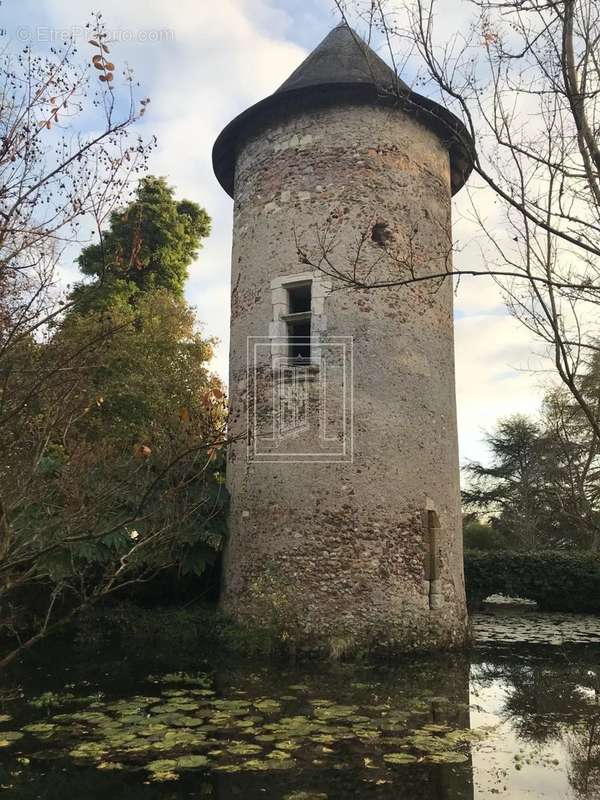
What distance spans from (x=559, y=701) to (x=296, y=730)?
125 inches

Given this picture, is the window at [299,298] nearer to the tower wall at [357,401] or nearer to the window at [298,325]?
the window at [298,325]

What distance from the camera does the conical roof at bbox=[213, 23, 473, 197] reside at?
393 inches

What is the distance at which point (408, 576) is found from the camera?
9133 mm

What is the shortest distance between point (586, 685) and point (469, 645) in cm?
226

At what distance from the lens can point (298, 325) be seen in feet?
33.9

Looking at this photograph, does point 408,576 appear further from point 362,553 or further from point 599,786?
point 599,786

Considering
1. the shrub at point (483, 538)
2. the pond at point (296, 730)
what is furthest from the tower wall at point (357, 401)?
the shrub at point (483, 538)

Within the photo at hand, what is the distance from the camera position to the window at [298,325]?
9977mm

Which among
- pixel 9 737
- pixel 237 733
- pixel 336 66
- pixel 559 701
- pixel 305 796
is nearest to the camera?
pixel 305 796

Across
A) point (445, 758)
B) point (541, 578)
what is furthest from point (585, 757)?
point (541, 578)

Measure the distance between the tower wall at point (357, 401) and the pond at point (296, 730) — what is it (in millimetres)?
1004

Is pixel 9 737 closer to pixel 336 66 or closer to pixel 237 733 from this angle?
pixel 237 733

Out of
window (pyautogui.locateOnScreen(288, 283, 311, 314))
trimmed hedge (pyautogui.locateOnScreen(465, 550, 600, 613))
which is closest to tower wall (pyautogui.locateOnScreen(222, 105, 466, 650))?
window (pyautogui.locateOnScreen(288, 283, 311, 314))

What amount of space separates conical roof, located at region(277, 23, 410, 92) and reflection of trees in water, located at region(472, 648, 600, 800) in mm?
8361
